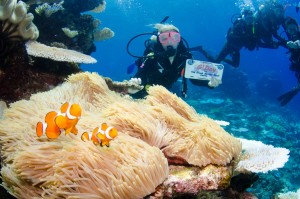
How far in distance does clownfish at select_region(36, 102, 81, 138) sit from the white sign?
3536 mm

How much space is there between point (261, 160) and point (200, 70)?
309 centimetres

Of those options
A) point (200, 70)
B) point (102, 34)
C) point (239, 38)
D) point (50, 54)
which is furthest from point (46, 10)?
point (239, 38)

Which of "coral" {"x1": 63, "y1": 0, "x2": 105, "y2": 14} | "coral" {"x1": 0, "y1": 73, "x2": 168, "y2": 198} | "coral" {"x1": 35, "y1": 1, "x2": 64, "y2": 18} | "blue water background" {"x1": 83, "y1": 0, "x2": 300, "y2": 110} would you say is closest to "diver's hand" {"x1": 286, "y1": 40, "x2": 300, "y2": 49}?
"coral" {"x1": 63, "y1": 0, "x2": 105, "y2": 14}

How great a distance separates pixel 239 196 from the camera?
7.69 ft

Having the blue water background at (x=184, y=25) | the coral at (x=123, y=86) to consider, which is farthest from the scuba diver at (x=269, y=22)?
the blue water background at (x=184, y=25)

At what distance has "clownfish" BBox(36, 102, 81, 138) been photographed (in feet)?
6.32

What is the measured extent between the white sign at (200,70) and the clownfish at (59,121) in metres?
3.54

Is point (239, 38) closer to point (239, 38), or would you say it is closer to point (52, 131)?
point (239, 38)

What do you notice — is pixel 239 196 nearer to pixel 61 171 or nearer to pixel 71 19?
pixel 61 171

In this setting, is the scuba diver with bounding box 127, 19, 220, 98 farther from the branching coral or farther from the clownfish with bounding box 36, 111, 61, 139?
the clownfish with bounding box 36, 111, 61, 139

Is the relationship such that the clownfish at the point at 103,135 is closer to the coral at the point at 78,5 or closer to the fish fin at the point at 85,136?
the fish fin at the point at 85,136

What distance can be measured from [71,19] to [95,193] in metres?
5.57

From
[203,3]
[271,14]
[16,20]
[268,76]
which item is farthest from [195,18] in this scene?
[16,20]

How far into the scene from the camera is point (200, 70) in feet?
17.2
